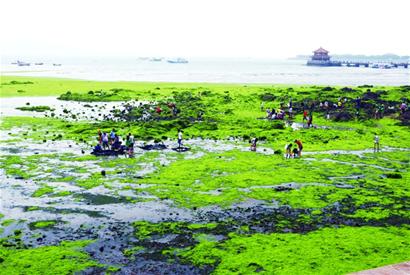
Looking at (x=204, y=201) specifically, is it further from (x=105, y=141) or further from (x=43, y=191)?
(x=105, y=141)

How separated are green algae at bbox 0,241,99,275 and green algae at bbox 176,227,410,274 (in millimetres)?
5212

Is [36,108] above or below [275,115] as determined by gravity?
above

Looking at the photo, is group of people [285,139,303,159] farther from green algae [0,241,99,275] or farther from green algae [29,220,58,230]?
green algae [0,241,99,275]

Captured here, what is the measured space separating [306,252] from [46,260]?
45.0 ft

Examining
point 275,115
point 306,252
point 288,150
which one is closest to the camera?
point 306,252

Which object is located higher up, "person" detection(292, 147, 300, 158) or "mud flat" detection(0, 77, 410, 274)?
"person" detection(292, 147, 300, 158)

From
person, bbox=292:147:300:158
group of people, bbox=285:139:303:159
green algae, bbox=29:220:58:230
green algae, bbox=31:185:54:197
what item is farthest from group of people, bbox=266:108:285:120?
green algae, bbox=29:220:58:230

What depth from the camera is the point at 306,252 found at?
22984 mm

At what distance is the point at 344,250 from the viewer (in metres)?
23.3

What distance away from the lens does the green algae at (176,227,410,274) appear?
846 inches

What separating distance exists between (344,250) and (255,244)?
4845mm

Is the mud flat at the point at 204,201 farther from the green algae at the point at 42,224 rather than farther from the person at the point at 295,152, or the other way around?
the person at the point at 295,152

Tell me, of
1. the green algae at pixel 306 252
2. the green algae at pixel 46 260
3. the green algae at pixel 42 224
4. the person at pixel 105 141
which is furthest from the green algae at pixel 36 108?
the green algae at pixel 306 252

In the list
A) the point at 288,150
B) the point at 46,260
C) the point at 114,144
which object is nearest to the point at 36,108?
the point at 114,144
